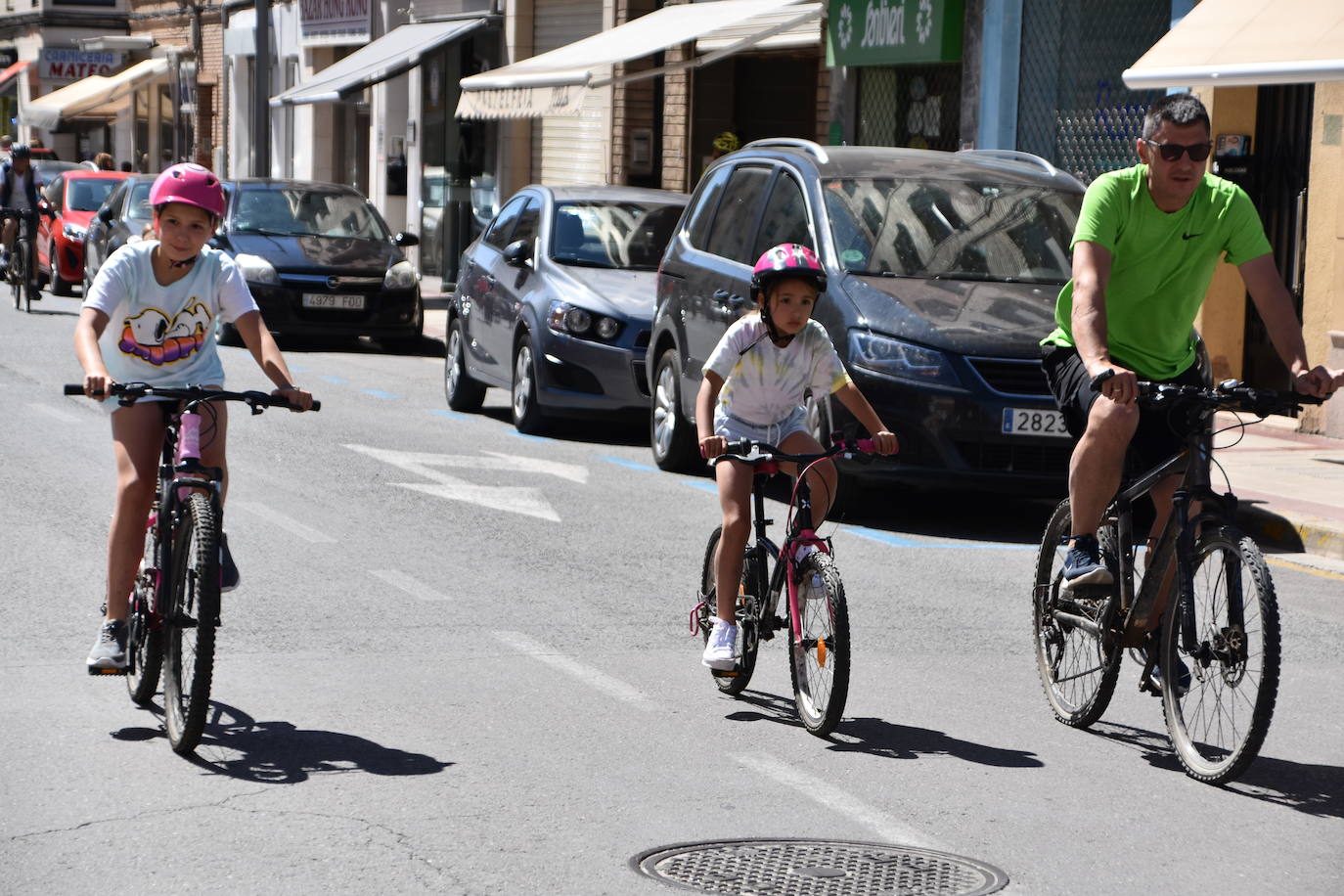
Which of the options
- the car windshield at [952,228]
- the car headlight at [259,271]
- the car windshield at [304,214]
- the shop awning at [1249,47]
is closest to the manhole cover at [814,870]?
the car windshield at [952,228]

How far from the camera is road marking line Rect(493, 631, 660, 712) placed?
6711 mm

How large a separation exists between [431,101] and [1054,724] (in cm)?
2866

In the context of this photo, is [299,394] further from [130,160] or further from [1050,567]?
[130,160]

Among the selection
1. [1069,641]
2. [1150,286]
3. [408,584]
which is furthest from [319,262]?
[1150,286]

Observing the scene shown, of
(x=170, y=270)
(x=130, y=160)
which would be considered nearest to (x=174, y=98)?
(x=130, y=160)

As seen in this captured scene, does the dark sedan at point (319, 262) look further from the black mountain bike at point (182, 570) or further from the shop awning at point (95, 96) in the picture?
the shop awning at point (95, 96)

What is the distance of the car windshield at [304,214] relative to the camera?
69.2 feet

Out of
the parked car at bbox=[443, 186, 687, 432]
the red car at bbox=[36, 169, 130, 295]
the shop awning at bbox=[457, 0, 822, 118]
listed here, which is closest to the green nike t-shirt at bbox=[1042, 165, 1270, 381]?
the parked car at bbox=[443, 186, 687, 432]

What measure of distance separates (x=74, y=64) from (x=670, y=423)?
4795 cm

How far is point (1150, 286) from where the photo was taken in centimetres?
616

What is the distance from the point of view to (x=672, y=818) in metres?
5.33

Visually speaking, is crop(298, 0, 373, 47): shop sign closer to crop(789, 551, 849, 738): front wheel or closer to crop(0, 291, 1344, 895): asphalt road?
crop(0, 291, 1344, 895): asphalt road

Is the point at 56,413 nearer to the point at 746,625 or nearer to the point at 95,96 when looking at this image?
the point at 746,625

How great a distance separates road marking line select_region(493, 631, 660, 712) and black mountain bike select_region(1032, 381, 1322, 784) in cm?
127
